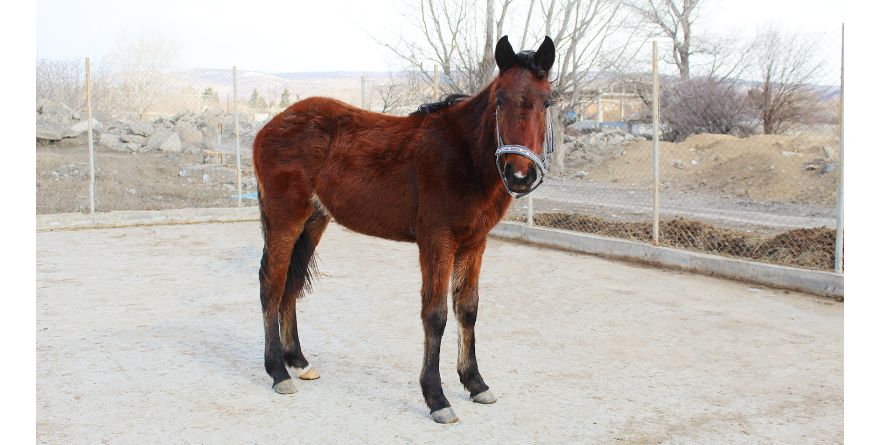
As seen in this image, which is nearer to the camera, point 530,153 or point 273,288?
point 530,153

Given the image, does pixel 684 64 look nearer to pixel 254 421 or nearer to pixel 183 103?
pixel 183 103

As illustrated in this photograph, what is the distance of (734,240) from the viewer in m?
8.64

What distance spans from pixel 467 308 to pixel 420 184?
2.53ft

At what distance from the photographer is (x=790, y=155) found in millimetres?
15453

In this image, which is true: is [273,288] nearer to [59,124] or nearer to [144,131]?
[59,124]

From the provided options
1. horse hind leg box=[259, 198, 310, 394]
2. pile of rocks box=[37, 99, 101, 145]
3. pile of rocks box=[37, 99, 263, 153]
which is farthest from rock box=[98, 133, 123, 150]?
horse hind leg box=[259, 198, 310, 394]

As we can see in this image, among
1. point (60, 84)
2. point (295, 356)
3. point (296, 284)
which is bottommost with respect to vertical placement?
point (295, 356)

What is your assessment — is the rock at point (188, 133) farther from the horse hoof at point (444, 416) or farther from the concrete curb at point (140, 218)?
the horse hoof at point (444, 416)

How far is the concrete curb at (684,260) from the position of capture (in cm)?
686

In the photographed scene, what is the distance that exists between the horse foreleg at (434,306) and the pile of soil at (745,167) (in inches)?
427

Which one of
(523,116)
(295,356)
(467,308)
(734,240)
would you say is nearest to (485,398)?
(467,308)

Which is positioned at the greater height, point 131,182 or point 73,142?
point 73,142

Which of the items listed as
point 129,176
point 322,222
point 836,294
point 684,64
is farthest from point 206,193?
point 684,64

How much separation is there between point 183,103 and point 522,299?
14.2 metres
